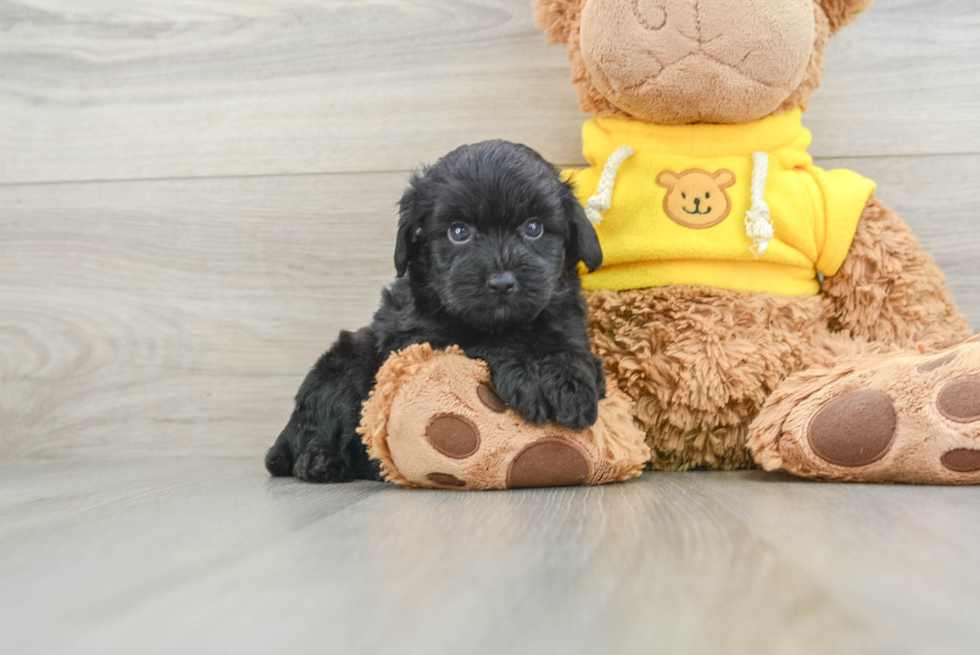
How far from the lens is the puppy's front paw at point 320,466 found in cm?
131

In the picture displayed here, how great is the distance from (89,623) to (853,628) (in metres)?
0.55

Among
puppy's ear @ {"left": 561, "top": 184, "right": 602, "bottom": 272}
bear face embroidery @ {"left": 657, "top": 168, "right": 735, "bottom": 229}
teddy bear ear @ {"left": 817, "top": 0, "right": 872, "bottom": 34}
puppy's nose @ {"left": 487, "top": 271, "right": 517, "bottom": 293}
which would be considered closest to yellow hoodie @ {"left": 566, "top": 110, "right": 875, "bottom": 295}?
bear face embroidery @ {"left": 657, "top": 168, "right": 735, "bottom": 229}

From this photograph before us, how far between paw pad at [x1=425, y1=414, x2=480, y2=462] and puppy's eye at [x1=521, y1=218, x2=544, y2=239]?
0.31 meters

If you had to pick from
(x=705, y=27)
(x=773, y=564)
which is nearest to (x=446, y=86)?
(x=705, y=27)

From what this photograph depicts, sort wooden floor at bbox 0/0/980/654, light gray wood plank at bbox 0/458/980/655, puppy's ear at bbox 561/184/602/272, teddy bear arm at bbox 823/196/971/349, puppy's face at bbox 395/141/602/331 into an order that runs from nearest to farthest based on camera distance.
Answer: light gray wood plank at bbox 0/458/980/655, puppy's face at bbox 395/141/602/331, puppy's ear at bbox 561/184/602/272, teddy bear arm at bbox 823/196/971/349, wooden floor at bbox 0/0/980/654

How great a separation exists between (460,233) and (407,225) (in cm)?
12

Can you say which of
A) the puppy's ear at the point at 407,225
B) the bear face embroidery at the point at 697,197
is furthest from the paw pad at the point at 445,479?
the bear face embroidery at the point at 697,197

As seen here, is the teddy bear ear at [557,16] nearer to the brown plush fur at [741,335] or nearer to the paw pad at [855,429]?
the brown plush fur at [741,335]

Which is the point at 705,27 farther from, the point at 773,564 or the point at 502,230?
the point at 773,564

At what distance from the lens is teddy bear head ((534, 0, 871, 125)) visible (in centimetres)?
122

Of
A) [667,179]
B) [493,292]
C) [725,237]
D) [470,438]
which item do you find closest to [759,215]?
[725,237]

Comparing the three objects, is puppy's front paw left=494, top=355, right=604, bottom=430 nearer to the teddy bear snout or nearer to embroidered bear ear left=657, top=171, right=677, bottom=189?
embroidered bear ear left=657, top=171, right=677, bottom=189

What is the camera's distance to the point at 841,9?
1368mm

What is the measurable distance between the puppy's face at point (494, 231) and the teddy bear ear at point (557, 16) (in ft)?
1.21
